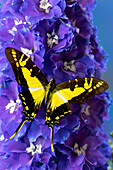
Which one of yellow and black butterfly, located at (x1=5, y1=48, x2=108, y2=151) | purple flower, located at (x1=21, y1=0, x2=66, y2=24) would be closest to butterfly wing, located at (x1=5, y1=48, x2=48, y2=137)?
yellow and black butterfly, located at (x1=5, y1=48, x2=108, y2=151)

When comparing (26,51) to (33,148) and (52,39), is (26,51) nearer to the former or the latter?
(52,39)

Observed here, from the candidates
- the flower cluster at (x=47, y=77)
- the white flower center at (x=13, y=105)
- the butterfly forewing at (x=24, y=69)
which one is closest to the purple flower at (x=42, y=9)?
the flower cluster at (x=47, y=77)

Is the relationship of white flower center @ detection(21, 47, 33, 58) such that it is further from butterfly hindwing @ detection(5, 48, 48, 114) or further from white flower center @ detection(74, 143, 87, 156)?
white flower center @ detection(74, 143, 87, 156)

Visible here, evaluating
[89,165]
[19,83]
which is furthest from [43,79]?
[89,165]

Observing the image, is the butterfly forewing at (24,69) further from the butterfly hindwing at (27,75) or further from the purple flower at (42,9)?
the purple flower at (42,9)

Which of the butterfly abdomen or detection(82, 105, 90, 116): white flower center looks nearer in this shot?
the butterfly abdomen

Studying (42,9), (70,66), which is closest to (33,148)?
(70,66)

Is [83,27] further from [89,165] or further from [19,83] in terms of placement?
[89,165]
